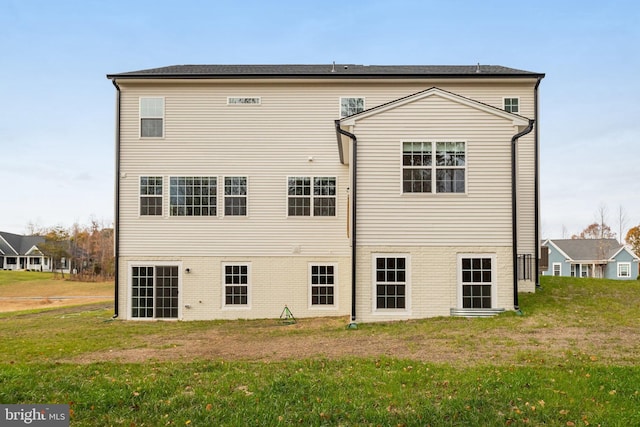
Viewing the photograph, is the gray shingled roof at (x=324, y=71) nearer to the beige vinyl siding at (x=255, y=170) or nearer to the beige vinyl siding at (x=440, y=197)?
the beige vinyl siding at (x=255, y=170)

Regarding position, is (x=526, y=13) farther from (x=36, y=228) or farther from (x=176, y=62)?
(x=36, y=228)

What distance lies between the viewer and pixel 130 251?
16.0 metres

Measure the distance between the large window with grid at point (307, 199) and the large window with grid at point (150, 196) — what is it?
456cm

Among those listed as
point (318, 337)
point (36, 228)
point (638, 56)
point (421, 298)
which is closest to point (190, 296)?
point (318, 337)

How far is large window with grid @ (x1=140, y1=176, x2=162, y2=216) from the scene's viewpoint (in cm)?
1612


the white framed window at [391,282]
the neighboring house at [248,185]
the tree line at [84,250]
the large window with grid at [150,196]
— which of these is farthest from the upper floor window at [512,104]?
the tree line at [84,250]

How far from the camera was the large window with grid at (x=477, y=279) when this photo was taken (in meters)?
13.0

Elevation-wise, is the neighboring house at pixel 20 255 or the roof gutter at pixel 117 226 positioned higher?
the roof gutter at pixel 117 226

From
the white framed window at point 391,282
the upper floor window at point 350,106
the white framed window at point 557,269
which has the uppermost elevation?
the upper floor window at point 350,106

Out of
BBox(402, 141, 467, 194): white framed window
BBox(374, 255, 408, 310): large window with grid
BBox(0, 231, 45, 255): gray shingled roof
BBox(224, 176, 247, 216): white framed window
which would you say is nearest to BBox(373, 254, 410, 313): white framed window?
BBox(374, 255, 408, 310): large window with grid

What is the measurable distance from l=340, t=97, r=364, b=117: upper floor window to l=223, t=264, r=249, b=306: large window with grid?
254 inches

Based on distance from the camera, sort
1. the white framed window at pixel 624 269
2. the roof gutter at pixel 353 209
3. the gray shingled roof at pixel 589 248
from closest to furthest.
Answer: the roof gutter at pixel 353 209 → the white framed window at pixel 624 269 → the gray shingled roof at pixel 589 248

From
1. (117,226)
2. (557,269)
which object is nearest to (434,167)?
(117,226)

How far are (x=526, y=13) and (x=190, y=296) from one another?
15.4m
